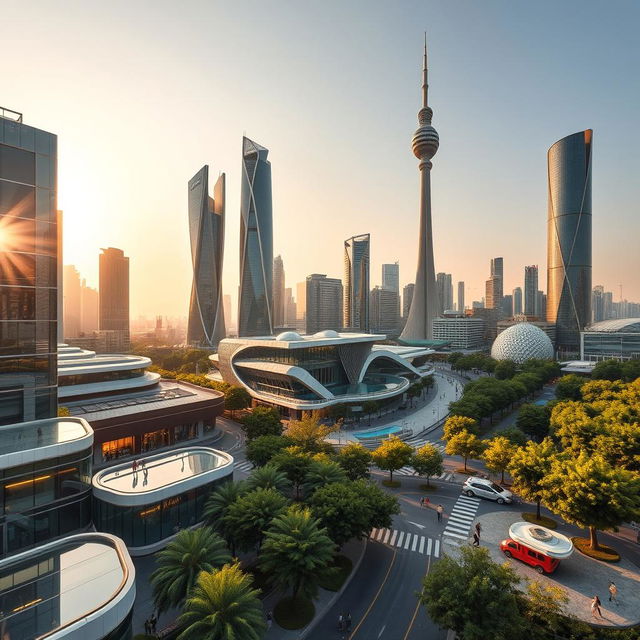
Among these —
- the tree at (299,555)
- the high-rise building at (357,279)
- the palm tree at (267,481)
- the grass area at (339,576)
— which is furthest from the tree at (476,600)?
the high-rise building at (357,279)

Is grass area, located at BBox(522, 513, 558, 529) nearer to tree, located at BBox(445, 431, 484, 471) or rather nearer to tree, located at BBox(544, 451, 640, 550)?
tree, located at BBox(544, 451, 640, 550)

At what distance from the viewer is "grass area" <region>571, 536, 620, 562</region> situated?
1010 inches

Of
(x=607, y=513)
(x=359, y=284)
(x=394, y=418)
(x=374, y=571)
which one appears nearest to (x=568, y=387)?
(x=394, y=418)

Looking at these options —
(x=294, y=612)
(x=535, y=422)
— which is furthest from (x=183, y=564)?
(x=535, y=422)

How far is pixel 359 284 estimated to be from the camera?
7638 inches

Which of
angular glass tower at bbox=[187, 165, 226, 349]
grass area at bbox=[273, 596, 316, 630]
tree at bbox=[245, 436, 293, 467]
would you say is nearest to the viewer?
grass area at bbox=[273, 596, 316, 630]

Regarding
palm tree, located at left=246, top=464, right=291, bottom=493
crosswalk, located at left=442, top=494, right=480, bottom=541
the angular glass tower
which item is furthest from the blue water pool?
the angular glass tower

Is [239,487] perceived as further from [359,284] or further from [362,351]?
[359,284]

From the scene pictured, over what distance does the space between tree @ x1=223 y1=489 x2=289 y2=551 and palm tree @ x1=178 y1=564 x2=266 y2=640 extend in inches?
223

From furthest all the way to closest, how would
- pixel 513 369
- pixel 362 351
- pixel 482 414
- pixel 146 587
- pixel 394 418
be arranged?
pixel 513 369 < pixel 362 351 < pixel 394 418 < pixel 482 414 < pixel 146 587

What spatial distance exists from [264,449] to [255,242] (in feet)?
394

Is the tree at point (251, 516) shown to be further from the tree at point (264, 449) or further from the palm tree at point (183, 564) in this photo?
the tree at point (264, 449)

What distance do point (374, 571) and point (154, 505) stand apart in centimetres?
1632

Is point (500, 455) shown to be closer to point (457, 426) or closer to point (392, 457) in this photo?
point (457, 426)
